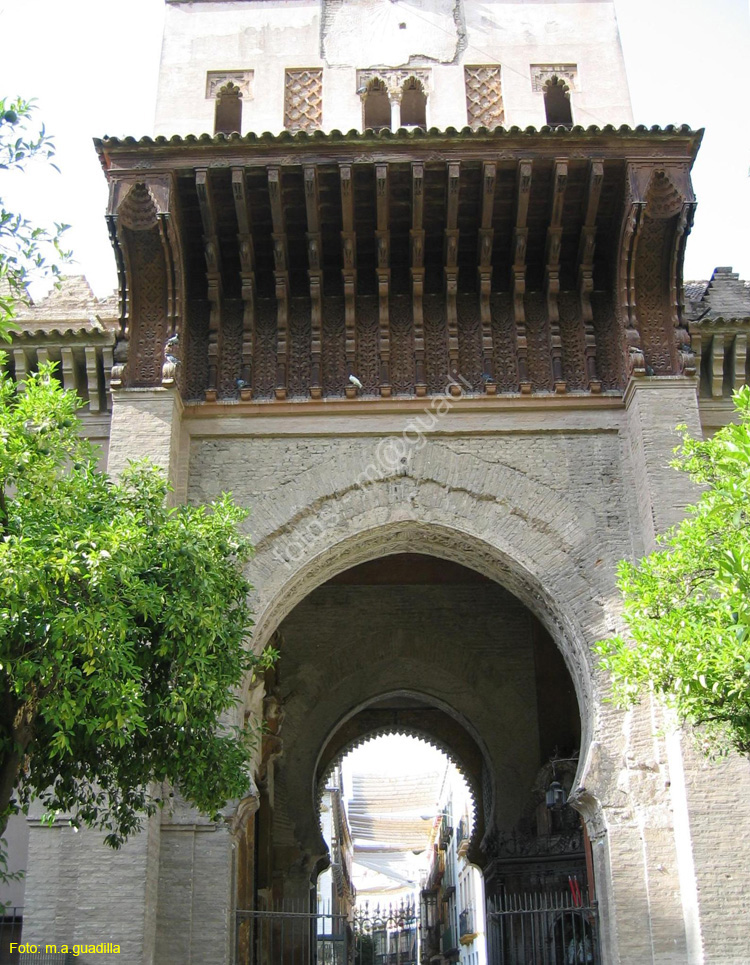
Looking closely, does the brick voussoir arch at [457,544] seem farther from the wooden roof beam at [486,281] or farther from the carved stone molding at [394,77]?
the carved stone molding at [394,77]

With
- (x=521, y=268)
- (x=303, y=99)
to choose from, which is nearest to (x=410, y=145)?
(x=521, y=268)

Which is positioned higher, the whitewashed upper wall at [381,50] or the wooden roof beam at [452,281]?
the whitewashed upper wall at [381,50]

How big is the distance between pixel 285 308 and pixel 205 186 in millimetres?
1184

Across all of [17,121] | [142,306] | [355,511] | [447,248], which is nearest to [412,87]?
[447,248]

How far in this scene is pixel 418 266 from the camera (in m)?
8.77

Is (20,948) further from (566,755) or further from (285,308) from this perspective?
(566,755)

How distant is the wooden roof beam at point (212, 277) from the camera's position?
845cm

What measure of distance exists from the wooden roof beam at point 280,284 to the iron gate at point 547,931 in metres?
Answer: 4.54

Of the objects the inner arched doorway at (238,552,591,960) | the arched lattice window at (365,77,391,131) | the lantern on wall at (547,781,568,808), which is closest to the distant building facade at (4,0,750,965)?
the arched lattice window at (365,77,391,131)

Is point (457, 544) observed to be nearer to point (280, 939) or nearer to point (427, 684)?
point (427, 684)

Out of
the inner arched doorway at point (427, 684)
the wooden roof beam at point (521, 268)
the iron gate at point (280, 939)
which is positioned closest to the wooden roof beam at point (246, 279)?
the wooden roof beam at point (521, 268)

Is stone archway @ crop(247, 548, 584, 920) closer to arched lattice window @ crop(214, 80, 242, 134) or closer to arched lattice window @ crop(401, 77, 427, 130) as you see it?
arched lattice window @ crop(401, 77, 427, 130)

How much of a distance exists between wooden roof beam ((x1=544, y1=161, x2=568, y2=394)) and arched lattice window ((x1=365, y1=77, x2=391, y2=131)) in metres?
2.05

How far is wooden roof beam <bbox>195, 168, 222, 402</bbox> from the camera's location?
333 inches
